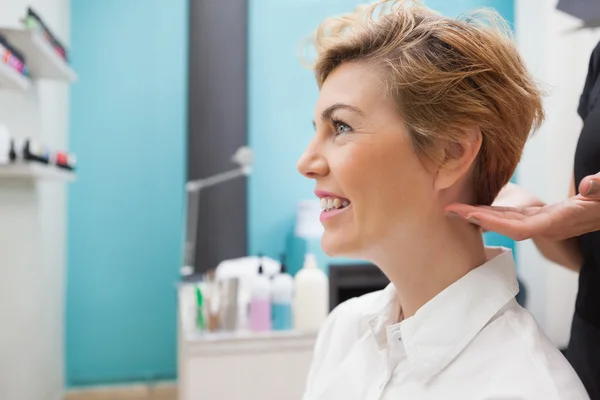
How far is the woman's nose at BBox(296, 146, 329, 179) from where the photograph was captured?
974mm

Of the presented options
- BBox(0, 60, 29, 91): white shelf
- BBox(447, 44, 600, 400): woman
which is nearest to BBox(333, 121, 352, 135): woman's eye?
BBox(447, 44, 600, 400): woman

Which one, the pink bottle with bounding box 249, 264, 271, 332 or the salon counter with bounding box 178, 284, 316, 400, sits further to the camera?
the pink bottle with bounding box 249, 264, 271, 332

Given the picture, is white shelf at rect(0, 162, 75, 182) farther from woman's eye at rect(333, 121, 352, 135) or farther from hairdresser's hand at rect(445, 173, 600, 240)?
hairdresser's hand at rect(445, 173, 600, 240)

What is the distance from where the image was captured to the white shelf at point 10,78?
72.3 inches

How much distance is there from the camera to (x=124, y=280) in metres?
3.47

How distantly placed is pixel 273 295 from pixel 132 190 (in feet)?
5.62

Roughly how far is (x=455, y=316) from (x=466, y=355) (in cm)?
Result: 6

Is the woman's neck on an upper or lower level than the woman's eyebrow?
lower

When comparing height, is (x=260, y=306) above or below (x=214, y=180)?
below

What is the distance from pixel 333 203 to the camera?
99 cm

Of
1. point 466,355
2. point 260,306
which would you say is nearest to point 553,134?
point 260,306

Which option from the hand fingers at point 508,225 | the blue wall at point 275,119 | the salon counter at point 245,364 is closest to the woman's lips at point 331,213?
the hand fingers at point 508,225

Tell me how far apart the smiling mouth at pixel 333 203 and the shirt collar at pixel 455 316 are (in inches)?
8.7

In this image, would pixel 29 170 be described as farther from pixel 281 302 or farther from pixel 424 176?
pixel 424 176
